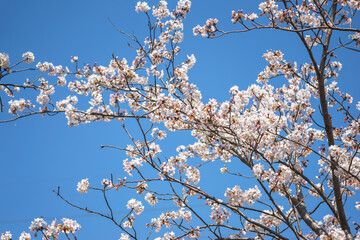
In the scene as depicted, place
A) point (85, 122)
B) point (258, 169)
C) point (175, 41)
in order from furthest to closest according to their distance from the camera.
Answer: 1. point (175, 41)
2. point (85, 122)
3. point (258, 169)

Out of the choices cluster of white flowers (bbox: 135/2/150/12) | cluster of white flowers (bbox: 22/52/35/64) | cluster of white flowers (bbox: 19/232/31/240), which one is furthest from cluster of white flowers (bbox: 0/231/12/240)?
cluster of white flowers (bbox: 135/2/150/12)

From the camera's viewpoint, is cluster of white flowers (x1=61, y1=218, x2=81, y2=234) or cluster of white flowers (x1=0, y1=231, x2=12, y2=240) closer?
cluster of white flowers (x1=61, y1=218, x2=81, y2=234)

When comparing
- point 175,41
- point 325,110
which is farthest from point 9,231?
point 325,110

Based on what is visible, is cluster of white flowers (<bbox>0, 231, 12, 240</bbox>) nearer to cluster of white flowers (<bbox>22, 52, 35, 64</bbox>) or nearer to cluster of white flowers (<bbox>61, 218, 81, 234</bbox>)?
cluster of white flowers (<bbox>61, 218, 81, 234</bbox>)

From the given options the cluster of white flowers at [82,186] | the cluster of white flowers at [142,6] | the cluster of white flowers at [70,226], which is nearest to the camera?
the cluster of white flowers at [70,226]

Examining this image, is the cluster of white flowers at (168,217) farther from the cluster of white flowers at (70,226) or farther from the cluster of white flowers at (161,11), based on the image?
the cluster of white flowers at (161,11)

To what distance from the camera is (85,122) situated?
489 cm

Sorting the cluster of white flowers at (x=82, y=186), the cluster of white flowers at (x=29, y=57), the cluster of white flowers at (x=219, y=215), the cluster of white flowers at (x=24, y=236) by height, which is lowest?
the cluster of white flowers at (x=219, y=215)

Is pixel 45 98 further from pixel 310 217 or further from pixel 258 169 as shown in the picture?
pixel 310 217

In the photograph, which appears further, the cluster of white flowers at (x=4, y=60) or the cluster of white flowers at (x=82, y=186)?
the cluster of white flowers at (x=82, y=186)

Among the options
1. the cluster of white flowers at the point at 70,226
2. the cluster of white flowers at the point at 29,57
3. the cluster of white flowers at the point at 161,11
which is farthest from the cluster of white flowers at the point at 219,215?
the cluster of white flowers at the point at 29,57

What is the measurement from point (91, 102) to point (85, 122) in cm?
35

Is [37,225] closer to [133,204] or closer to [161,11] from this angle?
[133,204]

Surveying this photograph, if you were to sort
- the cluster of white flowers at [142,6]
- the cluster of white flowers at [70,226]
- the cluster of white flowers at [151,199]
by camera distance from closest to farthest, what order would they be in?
the cluster of white flowers at [70,226] → the cluster of white flowers at [151,199] → the cluster of white flowers at [142,6]
